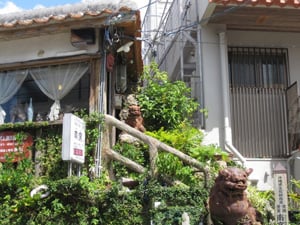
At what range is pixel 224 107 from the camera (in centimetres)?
1254

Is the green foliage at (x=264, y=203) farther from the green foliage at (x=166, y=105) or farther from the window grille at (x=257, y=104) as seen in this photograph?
the green foliage at (x=166, y=105)

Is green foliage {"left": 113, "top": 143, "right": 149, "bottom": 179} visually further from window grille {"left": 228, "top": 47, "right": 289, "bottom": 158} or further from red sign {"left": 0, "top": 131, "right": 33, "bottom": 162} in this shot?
window grille {"left": 228, "top": 47, "right": 289, "bottom": 158}

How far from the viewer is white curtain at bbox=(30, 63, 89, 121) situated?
428 inches

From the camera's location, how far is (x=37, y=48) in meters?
11.1

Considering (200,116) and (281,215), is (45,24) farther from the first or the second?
(281,215)

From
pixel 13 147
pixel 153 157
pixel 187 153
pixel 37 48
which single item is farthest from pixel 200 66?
pixel 13 147

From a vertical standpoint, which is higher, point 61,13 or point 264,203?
point 61,13

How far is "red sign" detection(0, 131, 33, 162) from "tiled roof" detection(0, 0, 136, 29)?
2.47 metres

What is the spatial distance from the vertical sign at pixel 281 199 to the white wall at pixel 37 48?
16.6 feet

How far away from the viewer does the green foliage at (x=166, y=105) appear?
40.9 ft

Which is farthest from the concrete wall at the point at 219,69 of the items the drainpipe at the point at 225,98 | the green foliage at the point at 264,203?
the green foliage at the point at 264,203

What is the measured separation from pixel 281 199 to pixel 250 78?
6280 mm

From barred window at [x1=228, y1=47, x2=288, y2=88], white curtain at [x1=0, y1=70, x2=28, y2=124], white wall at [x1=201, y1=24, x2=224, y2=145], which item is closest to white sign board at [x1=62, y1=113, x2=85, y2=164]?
white curtain at [x1=0, y1=70, x2=28, y2=124]

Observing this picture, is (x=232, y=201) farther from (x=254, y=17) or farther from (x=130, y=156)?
(x=254, y=17)
